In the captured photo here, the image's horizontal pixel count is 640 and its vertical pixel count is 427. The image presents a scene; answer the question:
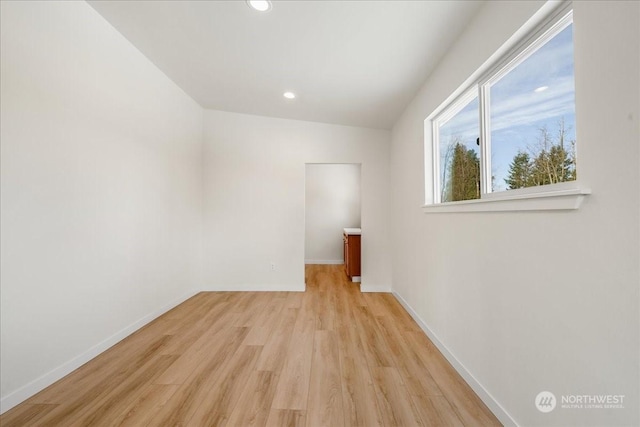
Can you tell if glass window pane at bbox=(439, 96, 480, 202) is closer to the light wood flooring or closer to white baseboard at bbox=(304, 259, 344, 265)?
the light wood flooring

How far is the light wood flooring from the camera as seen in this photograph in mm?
1482

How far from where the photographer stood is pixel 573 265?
1028 mm

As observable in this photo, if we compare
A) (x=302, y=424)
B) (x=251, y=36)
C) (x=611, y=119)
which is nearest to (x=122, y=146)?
(x=251, y=36)

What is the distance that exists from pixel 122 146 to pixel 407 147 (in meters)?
3.08

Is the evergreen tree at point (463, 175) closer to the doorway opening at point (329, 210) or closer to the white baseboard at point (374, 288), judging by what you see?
the white baseboard at point (374, 288)

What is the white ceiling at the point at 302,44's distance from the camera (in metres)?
1.80

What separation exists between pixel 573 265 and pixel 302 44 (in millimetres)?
2348

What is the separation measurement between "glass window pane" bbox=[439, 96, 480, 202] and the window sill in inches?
11.0

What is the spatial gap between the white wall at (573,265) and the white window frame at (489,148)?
0.18 ft

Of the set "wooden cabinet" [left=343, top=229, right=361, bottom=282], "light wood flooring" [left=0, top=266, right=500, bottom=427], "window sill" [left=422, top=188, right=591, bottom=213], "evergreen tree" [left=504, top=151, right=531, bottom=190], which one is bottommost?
"light wood flooring" [left=0, top=266, right=500, bottom=427]

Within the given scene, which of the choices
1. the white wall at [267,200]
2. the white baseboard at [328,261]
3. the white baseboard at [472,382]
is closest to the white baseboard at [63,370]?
the white wall at [267,200]

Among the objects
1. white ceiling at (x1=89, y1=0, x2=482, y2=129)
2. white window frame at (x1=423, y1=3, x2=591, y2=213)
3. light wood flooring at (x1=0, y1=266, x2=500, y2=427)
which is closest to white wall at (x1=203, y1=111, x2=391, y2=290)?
white ceiling at (x1=89, y1=0, x2=482, y2=129)

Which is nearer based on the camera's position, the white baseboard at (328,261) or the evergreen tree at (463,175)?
the evergreen tree at (463,175)

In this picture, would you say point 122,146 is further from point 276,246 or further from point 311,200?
point 311,200
